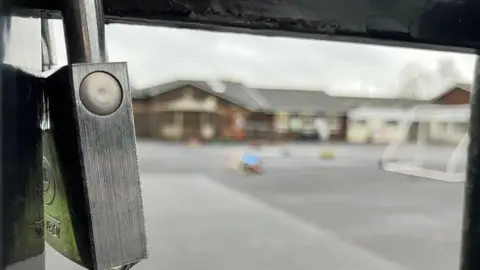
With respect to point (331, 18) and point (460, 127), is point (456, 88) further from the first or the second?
point (331, 18)

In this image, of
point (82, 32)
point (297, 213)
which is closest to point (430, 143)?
point (297, 213)

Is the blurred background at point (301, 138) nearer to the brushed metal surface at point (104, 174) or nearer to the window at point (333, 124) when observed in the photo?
the window at point (333, 124)

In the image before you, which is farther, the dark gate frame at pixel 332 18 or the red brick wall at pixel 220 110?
the red brick wall at pixel 220 110

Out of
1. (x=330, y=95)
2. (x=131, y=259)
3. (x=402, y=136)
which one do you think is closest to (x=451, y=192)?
(x=402, y=136)

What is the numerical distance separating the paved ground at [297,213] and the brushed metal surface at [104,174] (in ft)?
1.15

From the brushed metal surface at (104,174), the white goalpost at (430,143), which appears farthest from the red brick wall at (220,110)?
the brushed metal surface at (104,174)

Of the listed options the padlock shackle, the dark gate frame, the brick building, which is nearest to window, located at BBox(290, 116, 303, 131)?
the brick building

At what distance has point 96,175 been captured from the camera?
219 millimetres

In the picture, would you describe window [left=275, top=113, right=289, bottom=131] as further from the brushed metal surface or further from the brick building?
the brushed metal surface

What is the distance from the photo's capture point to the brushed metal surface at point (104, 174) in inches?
8.5

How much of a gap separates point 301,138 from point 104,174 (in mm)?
635

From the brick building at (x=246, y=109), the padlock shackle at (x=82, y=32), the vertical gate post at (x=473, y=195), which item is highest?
the padlock shackle at (x=82, y=32)

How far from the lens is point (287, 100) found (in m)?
0.73

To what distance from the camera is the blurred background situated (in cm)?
63
